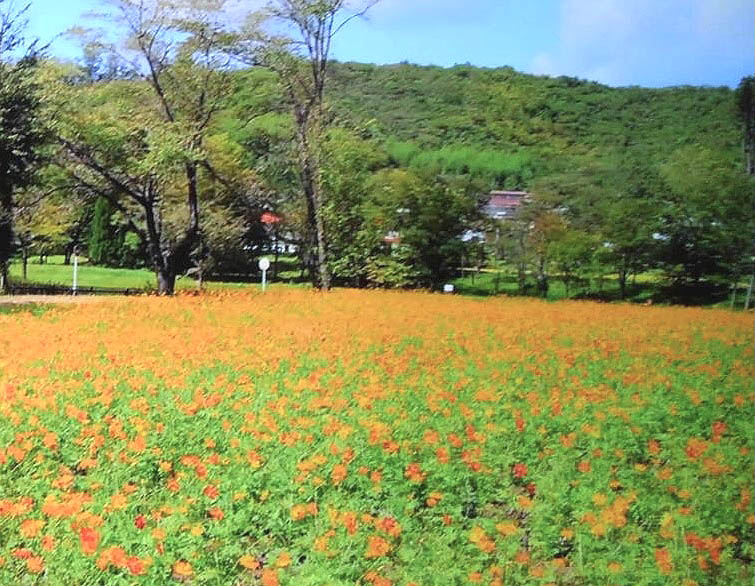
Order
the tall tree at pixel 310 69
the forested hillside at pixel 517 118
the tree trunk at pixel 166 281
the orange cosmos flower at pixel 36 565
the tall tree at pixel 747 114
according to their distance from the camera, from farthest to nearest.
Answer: the tree trunk at pixel 166 281 → the tall tree at pixel 310 69 → the forested hillside at pixel 517 118 → the tall tree at pixel 747 114 → the orange cosmos flower at pixel 36 565

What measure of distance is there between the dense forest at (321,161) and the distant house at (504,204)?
2 cm

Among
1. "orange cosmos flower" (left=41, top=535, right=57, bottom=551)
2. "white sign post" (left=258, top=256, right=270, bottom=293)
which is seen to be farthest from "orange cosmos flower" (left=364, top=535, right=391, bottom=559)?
"white sign post" (left=258, top=256, right=270, bottom=293)

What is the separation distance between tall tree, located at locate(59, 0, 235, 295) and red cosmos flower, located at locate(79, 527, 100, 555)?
1.13 m

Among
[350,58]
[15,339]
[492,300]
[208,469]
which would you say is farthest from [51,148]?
[492,300]

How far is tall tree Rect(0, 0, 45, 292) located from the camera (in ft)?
9.95

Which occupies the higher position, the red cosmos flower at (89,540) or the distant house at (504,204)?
the distant house at (504,204)

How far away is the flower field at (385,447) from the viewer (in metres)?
2.16

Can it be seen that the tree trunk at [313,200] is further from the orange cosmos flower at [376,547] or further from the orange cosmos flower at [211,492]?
the orange cosmos flower at [376,547]

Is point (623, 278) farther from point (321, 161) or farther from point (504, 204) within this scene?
point (321, 161)

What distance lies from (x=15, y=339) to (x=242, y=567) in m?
1.29

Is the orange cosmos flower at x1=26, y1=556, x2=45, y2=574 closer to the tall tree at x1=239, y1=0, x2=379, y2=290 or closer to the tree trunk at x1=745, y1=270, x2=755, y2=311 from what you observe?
the tall tree at x1=239, y1=0, x2=379, y2=290

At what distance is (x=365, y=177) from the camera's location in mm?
3068

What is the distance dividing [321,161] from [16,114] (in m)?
1.00

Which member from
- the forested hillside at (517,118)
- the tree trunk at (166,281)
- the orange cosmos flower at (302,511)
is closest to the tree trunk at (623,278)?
the forested hillside at (517,118)
